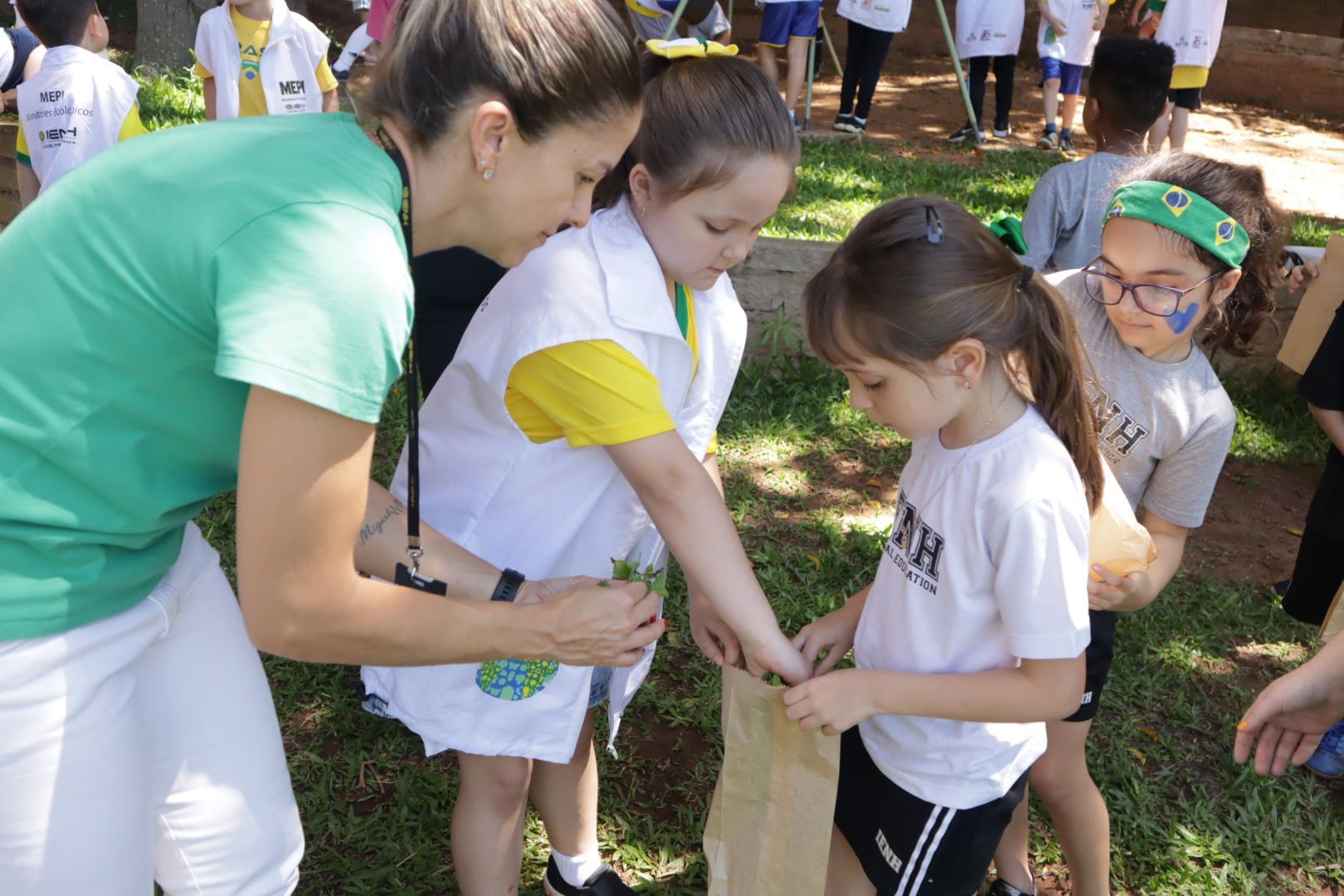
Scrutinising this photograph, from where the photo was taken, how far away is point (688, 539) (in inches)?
72.2

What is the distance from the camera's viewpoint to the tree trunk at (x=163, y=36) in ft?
30.3

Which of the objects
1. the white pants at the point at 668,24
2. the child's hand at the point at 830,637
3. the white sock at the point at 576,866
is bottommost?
the white sock at the point at 576,866

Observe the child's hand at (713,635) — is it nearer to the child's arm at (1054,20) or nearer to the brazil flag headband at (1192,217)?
the brazil flag headband at (1192,217)

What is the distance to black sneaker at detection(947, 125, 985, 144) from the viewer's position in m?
9.09

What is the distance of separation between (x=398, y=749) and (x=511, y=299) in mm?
1581

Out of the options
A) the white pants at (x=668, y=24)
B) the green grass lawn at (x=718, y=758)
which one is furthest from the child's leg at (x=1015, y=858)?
the white pants at (x=668, y=24)

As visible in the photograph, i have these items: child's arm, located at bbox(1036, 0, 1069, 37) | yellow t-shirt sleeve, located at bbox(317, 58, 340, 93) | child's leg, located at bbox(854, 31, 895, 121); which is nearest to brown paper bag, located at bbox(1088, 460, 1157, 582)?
yellow t-shirt sleeve, located at bbox(317, 58, 340, 93)

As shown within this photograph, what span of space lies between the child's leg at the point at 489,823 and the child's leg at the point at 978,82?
8.10m

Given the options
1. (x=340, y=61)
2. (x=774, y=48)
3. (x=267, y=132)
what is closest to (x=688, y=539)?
(x=267, y=132)

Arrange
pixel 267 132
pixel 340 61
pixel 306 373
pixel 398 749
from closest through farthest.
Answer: pixel 306 373 < pixel 267 132 < pixel 398 749 < pixel 340 61

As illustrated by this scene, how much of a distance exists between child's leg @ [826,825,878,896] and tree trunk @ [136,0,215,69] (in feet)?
29.8

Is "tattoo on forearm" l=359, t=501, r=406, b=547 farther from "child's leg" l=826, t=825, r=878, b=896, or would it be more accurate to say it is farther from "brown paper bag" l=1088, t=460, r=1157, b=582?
"brown paper bag" l=1088, t=460, r=1157, b=582

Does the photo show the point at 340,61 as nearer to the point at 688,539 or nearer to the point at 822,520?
the point at 822,520

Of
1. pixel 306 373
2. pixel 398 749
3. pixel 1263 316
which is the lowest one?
pixel 398 749
